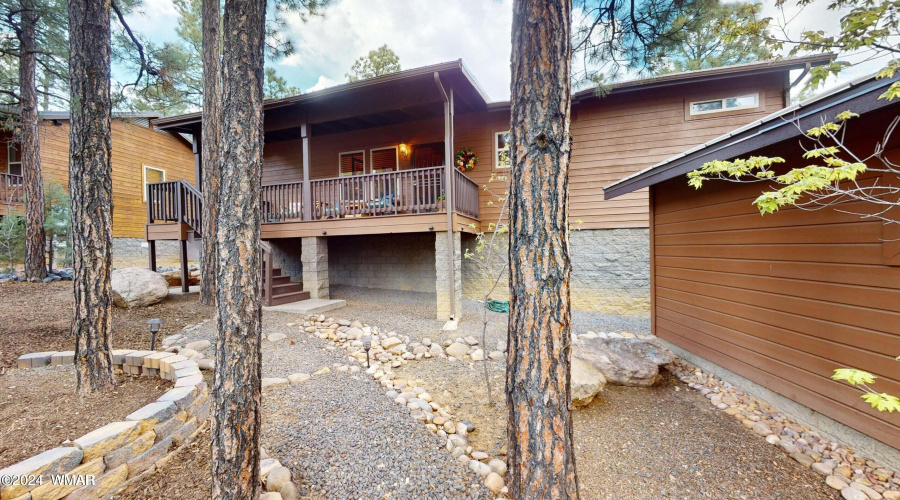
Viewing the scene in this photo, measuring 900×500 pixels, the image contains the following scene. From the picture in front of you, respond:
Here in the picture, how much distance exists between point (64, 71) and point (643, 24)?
12589mm

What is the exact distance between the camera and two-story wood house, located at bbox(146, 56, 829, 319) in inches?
239

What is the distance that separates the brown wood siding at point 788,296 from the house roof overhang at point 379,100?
4.12 metres

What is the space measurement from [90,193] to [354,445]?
9.10ft

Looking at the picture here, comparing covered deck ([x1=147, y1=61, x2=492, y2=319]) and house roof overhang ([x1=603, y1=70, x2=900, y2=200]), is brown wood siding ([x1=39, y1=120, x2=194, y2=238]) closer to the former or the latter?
covered deck ([x1=147, y1=61, x2=492, y2=319])

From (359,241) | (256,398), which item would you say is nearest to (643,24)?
(256,398)

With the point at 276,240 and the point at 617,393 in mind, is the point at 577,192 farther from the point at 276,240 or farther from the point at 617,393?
the point at 276,240

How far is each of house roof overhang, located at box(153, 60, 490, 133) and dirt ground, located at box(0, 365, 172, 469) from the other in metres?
5.08

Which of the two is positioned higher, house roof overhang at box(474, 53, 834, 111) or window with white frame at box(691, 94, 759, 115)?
house roof overhang at box(474, 53, 834, 111)

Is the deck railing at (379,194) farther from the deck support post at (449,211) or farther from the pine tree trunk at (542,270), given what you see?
the pine tree trunk at (542,270)

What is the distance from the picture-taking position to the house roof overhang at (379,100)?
19.3 ft

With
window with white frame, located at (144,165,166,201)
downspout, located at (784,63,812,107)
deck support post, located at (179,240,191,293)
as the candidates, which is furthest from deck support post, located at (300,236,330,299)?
window with white frame, located at (144,165,166,201)

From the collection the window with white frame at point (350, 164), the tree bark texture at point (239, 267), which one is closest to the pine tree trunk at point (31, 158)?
the window with white frame at point (350, 164)

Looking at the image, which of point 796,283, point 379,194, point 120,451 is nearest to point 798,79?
point 796,283

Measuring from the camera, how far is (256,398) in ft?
5.73
